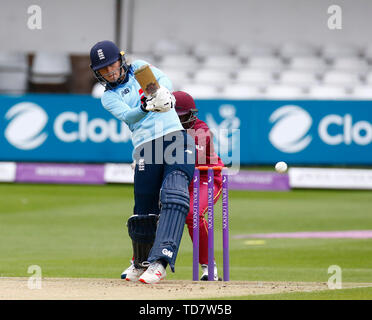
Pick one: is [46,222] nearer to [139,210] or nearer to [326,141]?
[139,210]

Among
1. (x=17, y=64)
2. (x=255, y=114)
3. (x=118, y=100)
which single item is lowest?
(x=118, y=100)

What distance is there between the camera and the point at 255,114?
15.1 meters

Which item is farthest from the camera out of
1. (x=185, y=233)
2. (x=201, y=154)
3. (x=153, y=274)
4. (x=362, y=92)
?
(x=362, y=92)

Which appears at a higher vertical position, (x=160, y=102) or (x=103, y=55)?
(x=103, y=55)

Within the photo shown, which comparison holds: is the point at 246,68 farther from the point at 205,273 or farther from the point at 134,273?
the point at 134,273

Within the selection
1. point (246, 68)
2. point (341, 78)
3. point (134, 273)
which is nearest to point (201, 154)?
point (134, 273)

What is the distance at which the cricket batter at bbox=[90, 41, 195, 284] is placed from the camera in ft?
19.9

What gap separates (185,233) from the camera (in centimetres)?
1045

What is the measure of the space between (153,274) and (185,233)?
175 inches

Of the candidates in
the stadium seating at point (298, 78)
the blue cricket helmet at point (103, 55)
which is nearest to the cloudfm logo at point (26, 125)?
the stadium seating at point (298, 78)

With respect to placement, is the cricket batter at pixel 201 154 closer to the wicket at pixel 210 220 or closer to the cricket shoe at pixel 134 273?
the wicket at pixel 210 220

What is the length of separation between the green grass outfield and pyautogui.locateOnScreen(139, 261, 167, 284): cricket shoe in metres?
1.00

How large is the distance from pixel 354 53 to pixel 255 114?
416 cm
